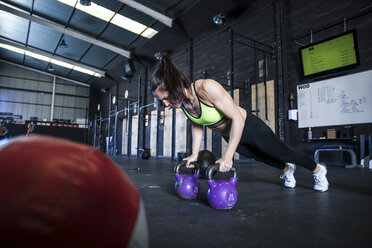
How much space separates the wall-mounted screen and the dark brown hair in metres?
3.53

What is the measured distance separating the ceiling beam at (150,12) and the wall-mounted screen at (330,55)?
12.0 feet

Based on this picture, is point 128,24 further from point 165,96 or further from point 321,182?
point 321,182

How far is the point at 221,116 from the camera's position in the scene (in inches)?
54.6

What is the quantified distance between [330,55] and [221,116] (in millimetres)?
3445

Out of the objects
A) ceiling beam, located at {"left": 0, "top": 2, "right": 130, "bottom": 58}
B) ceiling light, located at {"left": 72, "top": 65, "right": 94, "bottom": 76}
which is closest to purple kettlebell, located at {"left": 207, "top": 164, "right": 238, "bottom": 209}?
ceiling beam, located at {"left": 0, "top": 2, "right": 130, "bottom": 58}

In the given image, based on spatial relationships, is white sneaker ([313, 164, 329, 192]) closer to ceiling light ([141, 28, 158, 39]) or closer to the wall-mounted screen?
the wall-mounted screen

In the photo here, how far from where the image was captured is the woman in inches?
48.4

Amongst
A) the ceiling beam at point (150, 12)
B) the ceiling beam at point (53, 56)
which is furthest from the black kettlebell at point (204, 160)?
the ceiling beam at point (53, 56)

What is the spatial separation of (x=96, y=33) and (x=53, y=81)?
20.7 feet

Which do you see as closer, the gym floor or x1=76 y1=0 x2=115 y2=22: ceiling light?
the gym floor

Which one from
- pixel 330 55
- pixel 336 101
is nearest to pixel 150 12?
pixel 330 55

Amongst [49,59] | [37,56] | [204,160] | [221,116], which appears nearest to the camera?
[221,116]

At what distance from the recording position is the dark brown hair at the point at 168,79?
1223 millimetres

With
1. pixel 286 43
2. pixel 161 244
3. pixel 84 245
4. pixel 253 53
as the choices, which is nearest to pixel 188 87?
pixel 161 244
